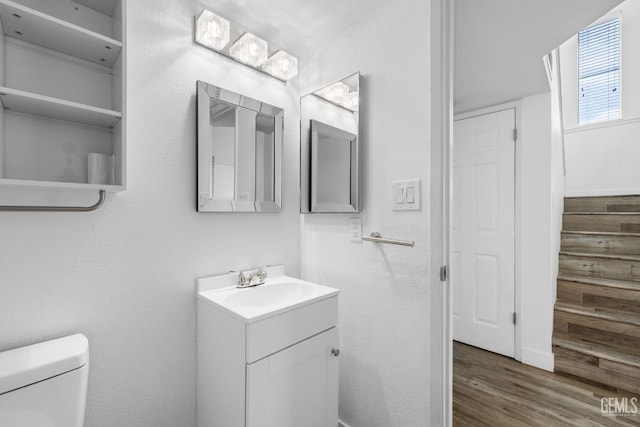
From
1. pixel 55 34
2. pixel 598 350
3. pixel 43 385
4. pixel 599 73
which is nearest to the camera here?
pixel 43 385

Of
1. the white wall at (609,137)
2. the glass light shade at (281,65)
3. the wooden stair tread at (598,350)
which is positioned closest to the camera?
the glass light shade at (281,65)

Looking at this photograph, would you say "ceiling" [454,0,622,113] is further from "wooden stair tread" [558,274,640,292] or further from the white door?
"wooden stair tread" [558,274,640,292]

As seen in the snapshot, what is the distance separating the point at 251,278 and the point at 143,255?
496 millimetres

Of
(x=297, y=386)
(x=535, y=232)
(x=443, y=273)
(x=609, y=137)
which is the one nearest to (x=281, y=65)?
(x=443, y=273)

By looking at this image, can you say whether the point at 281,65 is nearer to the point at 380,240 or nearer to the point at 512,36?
the point at 380,240

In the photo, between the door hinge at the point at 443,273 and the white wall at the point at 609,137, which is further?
the white wall at the point at 609,137

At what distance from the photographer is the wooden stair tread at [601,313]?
6.73ft

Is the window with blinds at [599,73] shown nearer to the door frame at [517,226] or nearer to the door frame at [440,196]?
the door frame at [517,226]

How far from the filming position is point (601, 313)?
2168mm

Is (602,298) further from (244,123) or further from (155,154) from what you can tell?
(155,154)

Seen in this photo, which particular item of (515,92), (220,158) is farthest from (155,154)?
(515,92)

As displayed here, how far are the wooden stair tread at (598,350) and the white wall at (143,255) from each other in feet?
7.95

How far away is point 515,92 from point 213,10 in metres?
2.19

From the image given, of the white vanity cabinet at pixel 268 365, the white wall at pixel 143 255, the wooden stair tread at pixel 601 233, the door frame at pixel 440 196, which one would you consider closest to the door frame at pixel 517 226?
the wooden stair tread at pixel 601 233
